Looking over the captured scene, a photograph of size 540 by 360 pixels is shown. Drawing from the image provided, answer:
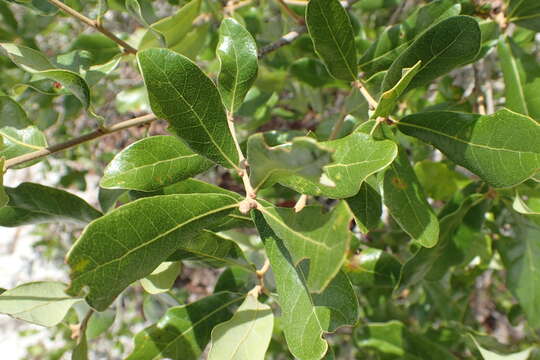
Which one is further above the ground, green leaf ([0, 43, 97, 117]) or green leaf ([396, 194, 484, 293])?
green leaf ([0, 43, 97, 117])

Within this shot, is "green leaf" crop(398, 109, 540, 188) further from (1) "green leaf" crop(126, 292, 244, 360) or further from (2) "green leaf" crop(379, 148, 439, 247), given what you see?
(1) "green leaf" crop(126, 292, 244, 360)

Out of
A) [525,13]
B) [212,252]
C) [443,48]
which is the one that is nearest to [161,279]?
[212,252]

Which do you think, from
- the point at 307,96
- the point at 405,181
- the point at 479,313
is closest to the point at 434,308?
the point at 307,96

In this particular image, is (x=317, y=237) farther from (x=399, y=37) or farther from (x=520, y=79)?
(x=520, y=79)

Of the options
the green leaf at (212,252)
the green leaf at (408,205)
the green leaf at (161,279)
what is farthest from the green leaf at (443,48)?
the green leaf at (161,279)

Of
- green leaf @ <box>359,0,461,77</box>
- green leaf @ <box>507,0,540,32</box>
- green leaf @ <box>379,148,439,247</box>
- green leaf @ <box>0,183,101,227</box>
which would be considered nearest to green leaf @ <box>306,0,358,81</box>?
green leaf @ <box>359,0,461,77</box>

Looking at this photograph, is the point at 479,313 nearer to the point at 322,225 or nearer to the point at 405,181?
the point at 405,181

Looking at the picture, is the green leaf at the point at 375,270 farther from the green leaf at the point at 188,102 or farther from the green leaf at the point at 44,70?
the green leaf at the point at 44,70
